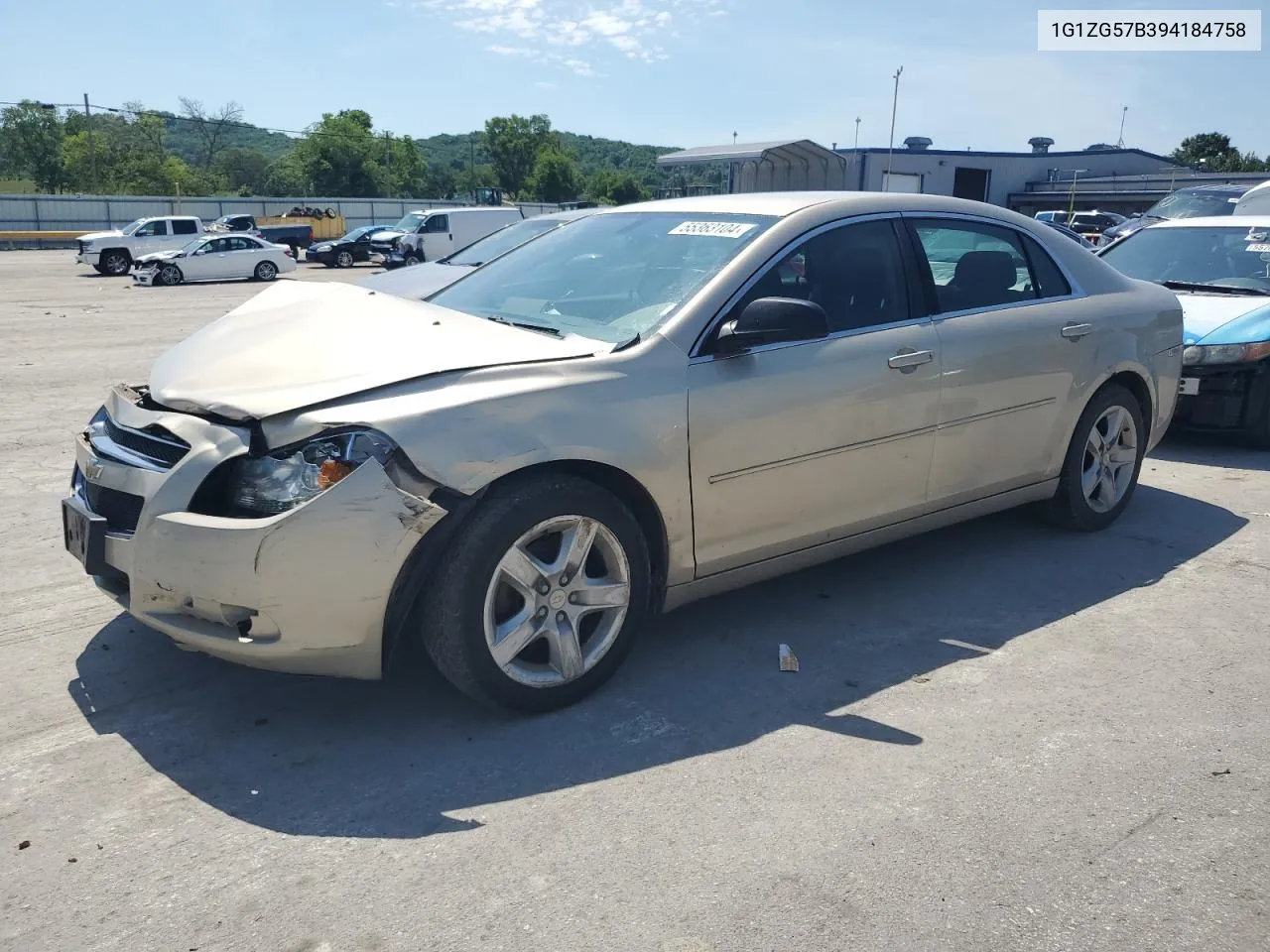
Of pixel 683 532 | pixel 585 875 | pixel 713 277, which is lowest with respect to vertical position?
pixel 585 875

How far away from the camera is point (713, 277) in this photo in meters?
3.91

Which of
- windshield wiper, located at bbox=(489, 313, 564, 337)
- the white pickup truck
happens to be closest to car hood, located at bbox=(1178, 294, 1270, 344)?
windshield wiper, located at bbox=(489, 313, 564, 337)

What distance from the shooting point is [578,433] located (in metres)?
3.39

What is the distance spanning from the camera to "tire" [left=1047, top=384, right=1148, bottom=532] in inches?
208

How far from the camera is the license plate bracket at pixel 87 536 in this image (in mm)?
3350

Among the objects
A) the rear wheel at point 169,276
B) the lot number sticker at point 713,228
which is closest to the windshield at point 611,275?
the lot number sticker at point 713,228

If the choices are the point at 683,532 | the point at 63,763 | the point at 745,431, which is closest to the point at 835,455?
the point at 745,431

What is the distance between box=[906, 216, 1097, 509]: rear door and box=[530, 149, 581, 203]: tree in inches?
4849

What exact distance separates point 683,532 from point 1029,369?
2.14m

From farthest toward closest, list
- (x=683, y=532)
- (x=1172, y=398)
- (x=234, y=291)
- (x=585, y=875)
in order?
(x=234, y=291) → (x=1172, y=398) → (x=683, y=532) → (x=585, y=875)

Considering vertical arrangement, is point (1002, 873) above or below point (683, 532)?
below

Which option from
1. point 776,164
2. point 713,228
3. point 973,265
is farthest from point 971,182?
point 713,228

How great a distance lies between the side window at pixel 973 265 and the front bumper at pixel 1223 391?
299 cm

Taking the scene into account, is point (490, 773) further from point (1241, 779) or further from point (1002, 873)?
point (1241, 779)
